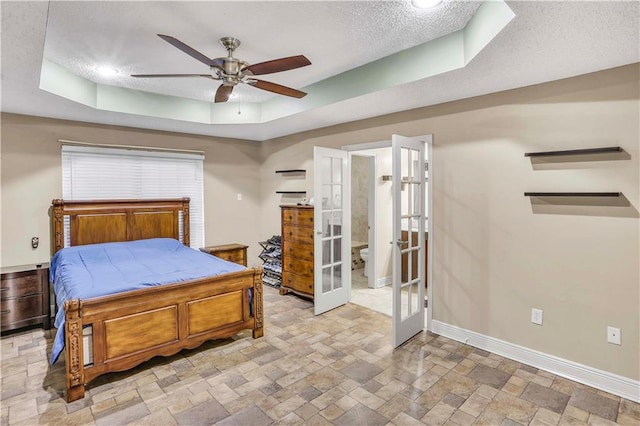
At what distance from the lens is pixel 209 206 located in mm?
5273

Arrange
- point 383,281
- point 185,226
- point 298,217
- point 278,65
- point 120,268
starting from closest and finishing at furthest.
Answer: point 278,65
point 120,268
point 298,217
point 185,226
point 383,281

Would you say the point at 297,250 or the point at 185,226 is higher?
the point at 185,226

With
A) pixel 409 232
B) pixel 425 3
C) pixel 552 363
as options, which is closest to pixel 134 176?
pixel 409 232

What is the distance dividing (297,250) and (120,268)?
6.59 ft

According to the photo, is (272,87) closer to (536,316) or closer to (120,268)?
(120,268)

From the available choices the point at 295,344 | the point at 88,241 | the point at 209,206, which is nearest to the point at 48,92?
the point at 88,241

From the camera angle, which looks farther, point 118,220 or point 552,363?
point 118,220

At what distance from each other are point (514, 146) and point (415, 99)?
98 centimetres

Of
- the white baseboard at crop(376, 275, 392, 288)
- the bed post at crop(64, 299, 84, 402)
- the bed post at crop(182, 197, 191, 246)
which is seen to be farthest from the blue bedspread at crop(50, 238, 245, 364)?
the white baseboard at crop(376, 275, 392, 288)

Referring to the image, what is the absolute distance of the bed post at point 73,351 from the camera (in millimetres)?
2314

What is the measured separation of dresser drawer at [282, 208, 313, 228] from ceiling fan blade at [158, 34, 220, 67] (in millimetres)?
2257

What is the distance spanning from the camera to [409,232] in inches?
133

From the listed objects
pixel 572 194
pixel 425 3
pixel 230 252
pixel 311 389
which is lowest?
pixel 311 389

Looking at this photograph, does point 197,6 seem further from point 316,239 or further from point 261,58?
point 316,239
